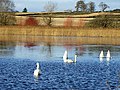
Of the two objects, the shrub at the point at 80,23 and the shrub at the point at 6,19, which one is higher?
the shrub at the point at 6,19

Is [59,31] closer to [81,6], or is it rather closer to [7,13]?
[7,13]

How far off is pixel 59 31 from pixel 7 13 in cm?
2133

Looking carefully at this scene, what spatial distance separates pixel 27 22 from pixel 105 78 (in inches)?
2606

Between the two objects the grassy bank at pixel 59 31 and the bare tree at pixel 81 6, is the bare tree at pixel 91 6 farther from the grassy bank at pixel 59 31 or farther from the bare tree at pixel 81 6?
the grassy bank at pixel 59 31

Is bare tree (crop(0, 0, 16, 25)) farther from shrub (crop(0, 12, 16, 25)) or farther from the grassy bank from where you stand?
the grassy bank

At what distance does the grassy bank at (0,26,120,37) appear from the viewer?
6106cm

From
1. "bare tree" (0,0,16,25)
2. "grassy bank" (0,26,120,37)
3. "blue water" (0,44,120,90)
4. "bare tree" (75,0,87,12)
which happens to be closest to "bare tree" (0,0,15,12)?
"bare tree" (0,0,16,25)

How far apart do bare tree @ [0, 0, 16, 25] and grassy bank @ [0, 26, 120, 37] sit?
13.7 metres

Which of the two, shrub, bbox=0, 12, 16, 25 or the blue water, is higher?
shrub, bbox=0, 12, 16, 25

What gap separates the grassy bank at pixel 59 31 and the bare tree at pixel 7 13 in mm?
13748

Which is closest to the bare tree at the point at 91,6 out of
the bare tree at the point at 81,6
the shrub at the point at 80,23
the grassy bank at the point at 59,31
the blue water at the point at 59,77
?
the bare tree at the point at 81,6

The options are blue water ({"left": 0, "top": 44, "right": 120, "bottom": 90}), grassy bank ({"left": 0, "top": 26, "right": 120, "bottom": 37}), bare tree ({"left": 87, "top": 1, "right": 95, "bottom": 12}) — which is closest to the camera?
blue water ({"left": 0, "top": 44, "right": 120, "bottom": 90})

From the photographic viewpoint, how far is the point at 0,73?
22094mm

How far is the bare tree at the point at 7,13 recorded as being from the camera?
77312 mm
